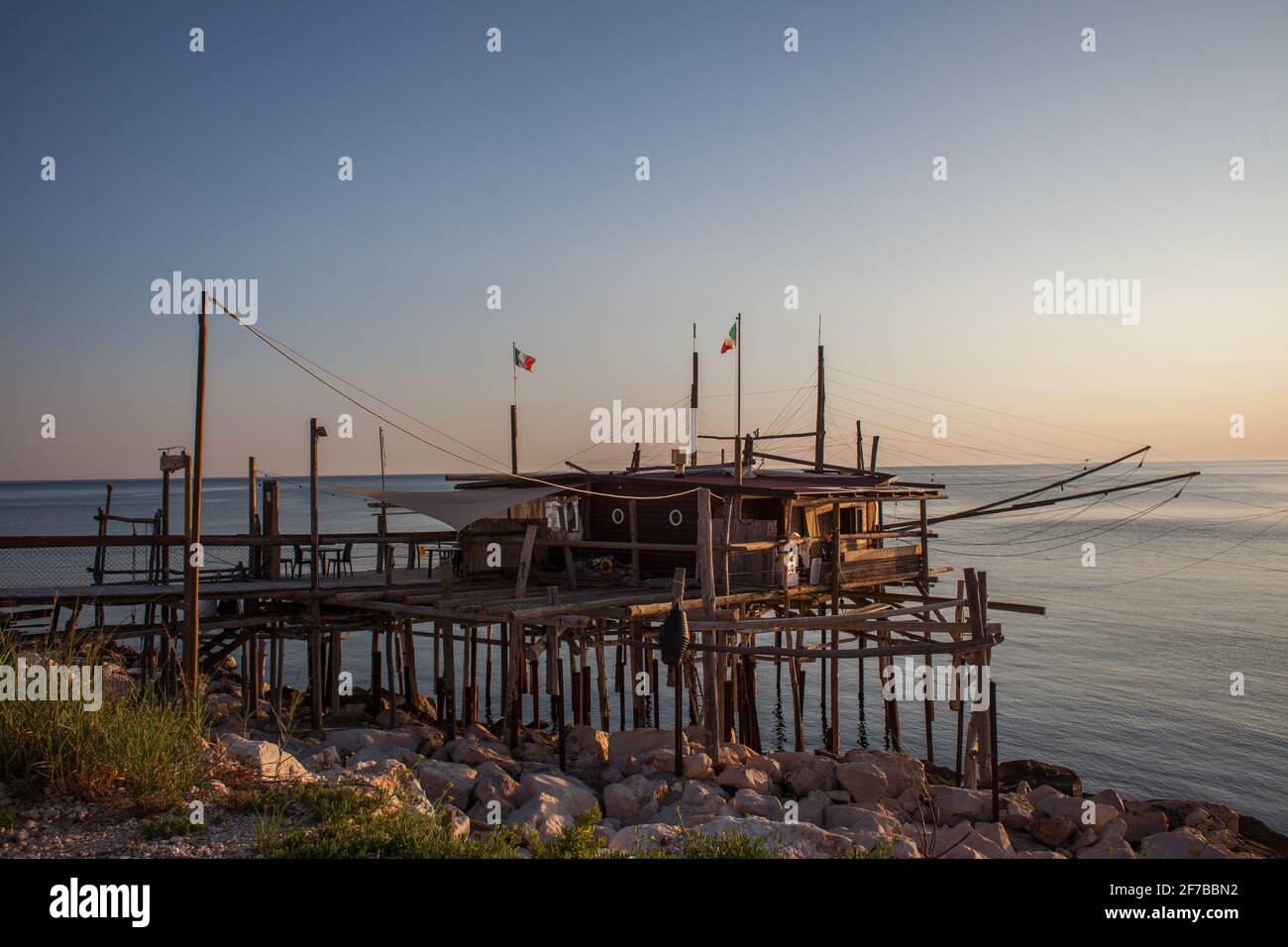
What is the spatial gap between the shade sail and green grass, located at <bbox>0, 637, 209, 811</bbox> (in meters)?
10.4

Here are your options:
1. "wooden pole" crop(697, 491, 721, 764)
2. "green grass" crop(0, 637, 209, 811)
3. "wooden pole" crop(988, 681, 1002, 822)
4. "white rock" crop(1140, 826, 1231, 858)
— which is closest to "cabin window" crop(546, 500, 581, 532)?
"wooden pole" crop(697, 491, 721, 764)

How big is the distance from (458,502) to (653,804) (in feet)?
28.0

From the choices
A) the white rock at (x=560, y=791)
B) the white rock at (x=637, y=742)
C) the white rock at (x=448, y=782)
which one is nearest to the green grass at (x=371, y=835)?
the white rock at (x=560, y=791)

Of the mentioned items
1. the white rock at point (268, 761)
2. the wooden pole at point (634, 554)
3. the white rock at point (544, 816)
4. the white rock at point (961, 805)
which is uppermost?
the wooden pole at point (634, 554)

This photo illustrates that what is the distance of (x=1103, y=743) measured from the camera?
2378 centimetres

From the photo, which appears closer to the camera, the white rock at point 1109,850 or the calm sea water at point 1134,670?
the white rock at point 1109,850

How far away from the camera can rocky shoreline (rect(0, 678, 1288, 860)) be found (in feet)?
24.4

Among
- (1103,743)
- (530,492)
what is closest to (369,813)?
(530,492)

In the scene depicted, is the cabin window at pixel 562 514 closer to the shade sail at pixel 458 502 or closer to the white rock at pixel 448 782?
the shade sail at pixel 458 502

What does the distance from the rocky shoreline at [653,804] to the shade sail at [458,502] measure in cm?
471

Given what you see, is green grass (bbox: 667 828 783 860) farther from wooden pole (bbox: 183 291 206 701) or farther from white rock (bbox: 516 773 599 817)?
wooden pole (bbox: 183 291 206 701)

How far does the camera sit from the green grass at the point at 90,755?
24.9ft
